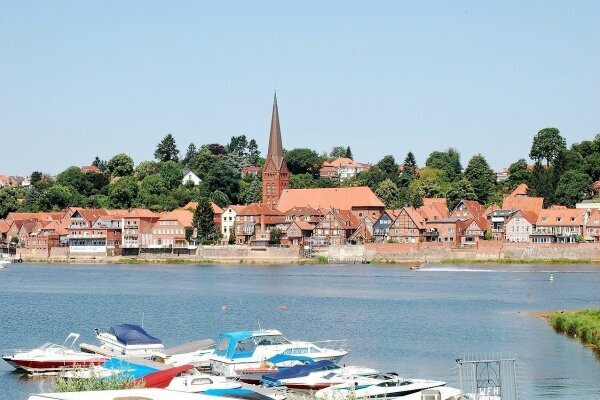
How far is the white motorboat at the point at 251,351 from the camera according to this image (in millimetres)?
31609

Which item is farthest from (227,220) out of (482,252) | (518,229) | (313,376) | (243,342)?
(313,376)

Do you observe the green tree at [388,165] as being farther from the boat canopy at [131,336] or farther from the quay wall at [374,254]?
the boat canopy at [131,336]

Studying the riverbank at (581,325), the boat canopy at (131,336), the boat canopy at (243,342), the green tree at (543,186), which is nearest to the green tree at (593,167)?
the green tree at (543,186)

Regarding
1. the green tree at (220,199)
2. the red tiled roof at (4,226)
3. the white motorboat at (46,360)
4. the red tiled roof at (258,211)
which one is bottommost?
the white motorboat at (46,360)

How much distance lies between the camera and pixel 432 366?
34.8m

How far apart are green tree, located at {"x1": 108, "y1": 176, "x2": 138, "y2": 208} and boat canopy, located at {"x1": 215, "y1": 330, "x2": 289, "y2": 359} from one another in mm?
117848

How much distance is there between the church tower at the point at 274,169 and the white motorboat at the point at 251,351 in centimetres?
10679

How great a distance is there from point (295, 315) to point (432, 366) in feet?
64.5

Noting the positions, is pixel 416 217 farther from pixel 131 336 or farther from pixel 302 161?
pixel 131 336

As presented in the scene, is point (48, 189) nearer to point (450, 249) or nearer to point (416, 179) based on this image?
point (416, 179)

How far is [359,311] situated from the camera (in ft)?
185

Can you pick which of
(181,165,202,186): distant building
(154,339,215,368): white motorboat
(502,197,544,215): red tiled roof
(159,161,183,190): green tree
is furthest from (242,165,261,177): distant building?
(154,339,215,368): white motorboat

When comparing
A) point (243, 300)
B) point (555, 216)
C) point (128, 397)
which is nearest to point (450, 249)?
point (555, 216)

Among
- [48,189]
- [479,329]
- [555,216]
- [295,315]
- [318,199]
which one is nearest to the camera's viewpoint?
[479,329]
